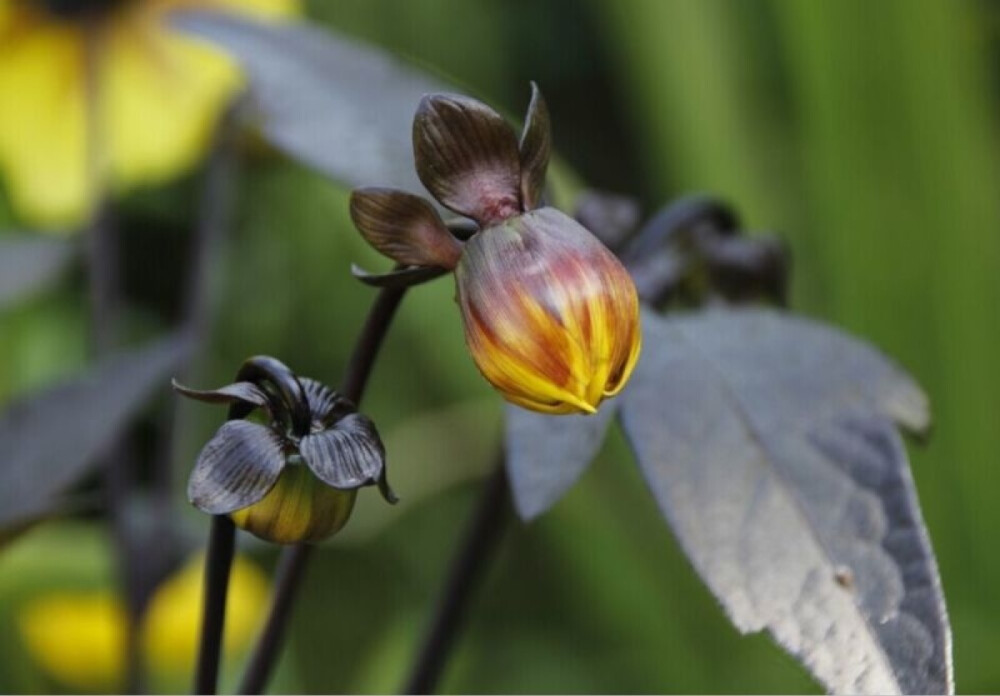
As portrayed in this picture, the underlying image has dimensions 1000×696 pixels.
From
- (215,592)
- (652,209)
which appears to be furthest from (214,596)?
(652,209)

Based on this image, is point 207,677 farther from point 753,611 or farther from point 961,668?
point 961,668

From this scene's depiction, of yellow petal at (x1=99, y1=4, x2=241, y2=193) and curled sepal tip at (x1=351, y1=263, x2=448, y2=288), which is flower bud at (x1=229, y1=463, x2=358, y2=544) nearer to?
curled sepal tip at (x1=351, y1=263, x2=448, y2=288)

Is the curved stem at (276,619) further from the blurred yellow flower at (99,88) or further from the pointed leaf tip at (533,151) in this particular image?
the blurred yellow flower at (99,88)

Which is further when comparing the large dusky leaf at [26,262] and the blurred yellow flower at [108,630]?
the blurred yellow flower at [108,630]

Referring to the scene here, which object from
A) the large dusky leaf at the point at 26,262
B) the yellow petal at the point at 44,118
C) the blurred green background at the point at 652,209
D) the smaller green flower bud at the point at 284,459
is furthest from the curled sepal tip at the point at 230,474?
the blurred green background at the point at 652,209

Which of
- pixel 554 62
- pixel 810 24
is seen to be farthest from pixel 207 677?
pixel 554 62

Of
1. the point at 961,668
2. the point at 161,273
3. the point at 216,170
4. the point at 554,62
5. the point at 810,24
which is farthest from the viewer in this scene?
the point at 554,62
